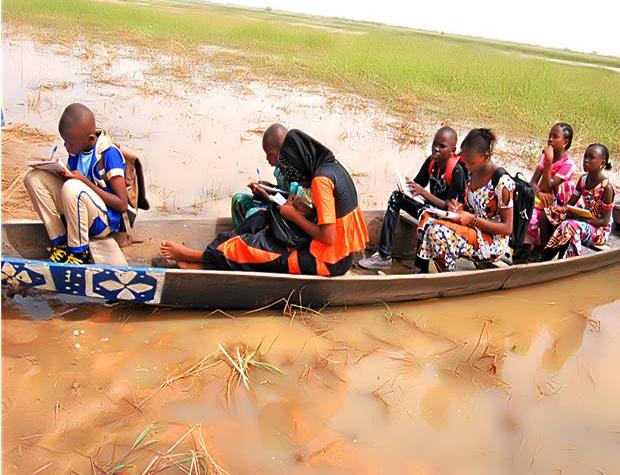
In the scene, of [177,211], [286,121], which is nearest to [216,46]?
[286,121]

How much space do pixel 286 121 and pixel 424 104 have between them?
12.8 feet

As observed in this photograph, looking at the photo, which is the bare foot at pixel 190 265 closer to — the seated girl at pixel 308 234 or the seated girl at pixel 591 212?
the seated girl at pixel 308 234

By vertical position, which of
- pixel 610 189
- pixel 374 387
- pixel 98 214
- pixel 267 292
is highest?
pixel 610 189

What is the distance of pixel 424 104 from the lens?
12.2 meters

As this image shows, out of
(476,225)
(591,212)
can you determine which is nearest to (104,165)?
(476,225)

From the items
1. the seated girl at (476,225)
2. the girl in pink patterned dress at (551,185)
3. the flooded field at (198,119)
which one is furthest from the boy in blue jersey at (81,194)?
the girl in pink patterned dress at (551,185)

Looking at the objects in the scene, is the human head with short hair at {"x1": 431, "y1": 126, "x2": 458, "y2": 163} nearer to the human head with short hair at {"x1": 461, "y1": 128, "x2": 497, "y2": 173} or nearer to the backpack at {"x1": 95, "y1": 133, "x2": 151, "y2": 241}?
the human head with short hair at {"x1": 461, "y1": 128, "x2": 497, "y2": 173}

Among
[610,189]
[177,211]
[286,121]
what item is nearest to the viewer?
[610,189]

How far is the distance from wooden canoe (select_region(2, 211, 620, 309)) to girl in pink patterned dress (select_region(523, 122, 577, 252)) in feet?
1.28

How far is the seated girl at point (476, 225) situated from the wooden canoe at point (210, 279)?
0.60ft

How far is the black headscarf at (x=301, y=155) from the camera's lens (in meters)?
3.32

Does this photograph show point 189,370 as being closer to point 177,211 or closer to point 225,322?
point 225,322

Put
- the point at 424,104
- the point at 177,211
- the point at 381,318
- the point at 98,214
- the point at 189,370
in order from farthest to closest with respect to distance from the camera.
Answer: the point at 424,104 → the point at 177,211 → the point at 381,318 → the point at 98,214 → the point at 189,370

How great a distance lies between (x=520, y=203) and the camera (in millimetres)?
4109
